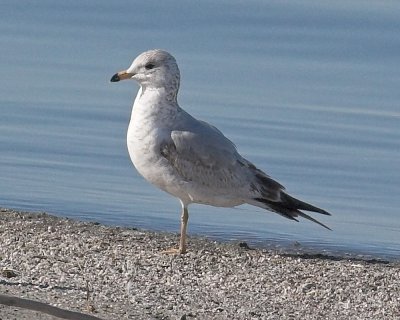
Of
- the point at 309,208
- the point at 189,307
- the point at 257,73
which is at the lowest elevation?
the point at 189,307

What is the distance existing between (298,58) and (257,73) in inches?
34.0

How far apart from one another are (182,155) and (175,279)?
1.45 metres

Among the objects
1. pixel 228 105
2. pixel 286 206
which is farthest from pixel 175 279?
pixel 228 105

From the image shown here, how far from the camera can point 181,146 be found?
418 inches

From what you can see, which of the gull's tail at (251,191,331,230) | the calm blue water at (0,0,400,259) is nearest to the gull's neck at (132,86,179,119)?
the gull's tail at (251,191,331,230)

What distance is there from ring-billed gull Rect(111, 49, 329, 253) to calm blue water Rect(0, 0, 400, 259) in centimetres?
95

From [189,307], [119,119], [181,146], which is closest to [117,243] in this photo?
[181,146]

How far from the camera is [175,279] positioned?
30.9 feet

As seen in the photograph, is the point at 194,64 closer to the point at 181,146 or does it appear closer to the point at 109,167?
the point at 109,167

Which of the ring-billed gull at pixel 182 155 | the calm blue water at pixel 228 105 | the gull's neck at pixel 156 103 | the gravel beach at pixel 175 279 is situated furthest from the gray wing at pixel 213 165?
the calm blue water at pixel 228 105

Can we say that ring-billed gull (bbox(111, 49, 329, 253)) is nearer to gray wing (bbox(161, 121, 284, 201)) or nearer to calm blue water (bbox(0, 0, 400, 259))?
gray wing (bbox(161, 121, 284, 201))

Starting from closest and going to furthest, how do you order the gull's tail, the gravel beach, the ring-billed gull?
the gravel beach
the ring-billed gull
the gull's tail

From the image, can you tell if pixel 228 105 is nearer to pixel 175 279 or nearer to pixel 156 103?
pixel 156 103

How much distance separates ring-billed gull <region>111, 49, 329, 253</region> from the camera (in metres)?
10.6
